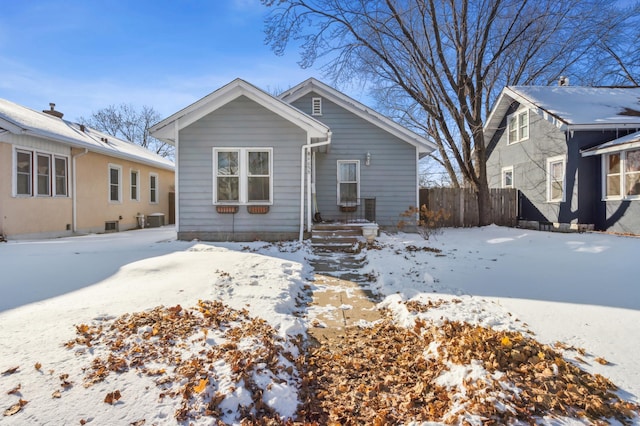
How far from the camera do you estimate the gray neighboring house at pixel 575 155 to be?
424 inches

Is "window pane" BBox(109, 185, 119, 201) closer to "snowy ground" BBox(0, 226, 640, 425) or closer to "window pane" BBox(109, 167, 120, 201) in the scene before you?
→ "window pane" BBox(109, 167, 120, 201)

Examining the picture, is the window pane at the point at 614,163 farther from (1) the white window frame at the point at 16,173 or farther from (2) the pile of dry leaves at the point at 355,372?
(1) the white window frame at the point at 16,173

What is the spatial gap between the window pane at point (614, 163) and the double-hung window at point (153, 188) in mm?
19104

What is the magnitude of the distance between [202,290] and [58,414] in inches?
102

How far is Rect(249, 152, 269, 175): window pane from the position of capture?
9.30 metres

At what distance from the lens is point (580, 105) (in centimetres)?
1311

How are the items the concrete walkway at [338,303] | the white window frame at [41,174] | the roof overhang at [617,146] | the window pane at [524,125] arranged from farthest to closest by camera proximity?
the window pane at [524,125]
the roof overhang at [617,146]
the white window frame at [41,174]
the concrete walkway at [338,303]

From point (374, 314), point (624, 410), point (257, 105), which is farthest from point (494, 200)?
point (624, 410)

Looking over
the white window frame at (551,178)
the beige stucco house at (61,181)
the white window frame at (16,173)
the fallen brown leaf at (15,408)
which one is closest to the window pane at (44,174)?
the beige stucco house at (61,181)

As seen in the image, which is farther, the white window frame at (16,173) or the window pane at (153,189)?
the window pane at (153,189)

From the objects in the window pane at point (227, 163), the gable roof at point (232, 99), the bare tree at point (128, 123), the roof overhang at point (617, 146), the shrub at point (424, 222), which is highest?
the bare tree at point (128, 123)

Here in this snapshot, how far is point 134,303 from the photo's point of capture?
12.9 feet

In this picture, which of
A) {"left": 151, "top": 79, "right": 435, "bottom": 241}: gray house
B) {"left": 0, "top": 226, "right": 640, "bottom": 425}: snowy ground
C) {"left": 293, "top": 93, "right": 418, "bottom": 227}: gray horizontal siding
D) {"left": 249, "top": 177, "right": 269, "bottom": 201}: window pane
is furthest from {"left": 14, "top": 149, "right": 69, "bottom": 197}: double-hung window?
{"left": 293, "top": 93, "right": 418, "bottom": 227}: gray horizontal siding

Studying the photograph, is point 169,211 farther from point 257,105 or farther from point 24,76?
point 257,105
